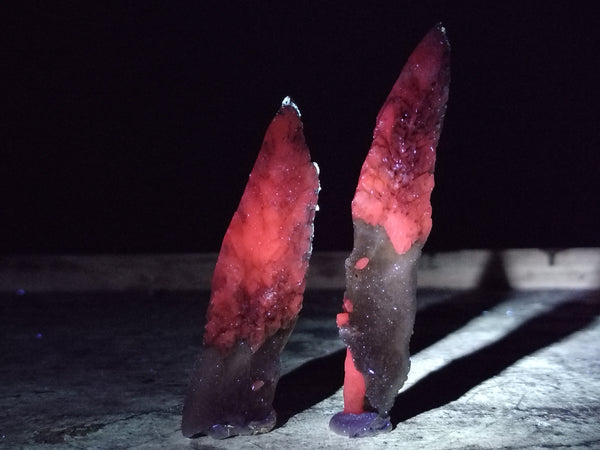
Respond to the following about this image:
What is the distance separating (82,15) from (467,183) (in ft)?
27.3

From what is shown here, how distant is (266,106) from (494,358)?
29.9 ft

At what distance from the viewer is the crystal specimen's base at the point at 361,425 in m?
4.09

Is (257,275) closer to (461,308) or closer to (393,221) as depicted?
(393,221)

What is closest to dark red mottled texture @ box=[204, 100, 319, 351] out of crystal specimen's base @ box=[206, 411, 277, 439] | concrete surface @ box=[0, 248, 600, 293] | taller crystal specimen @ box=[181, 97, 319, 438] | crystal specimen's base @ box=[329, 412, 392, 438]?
taller crystal specimen @ box=[181, 97, 319, 438]

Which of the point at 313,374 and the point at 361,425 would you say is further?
the point at 313,374

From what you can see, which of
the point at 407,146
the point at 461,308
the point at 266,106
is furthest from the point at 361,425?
the point at 266,106

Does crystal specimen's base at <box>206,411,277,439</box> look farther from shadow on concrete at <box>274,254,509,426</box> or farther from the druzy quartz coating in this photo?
the druzy quartz coating

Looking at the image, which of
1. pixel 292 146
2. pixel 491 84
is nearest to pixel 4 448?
pixel 292 146

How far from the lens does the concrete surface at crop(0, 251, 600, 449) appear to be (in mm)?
4215

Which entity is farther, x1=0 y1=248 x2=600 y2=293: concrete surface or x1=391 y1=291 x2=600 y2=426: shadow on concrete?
x1=0 y1=248 x2=600 y2=293: concrete surface

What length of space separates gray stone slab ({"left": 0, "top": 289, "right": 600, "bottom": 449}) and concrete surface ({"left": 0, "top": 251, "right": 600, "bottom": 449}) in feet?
0.05

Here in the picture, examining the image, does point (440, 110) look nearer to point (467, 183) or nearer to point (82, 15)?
point (467, 183)

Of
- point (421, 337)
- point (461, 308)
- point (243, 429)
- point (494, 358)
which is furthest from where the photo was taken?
point (461, 308)

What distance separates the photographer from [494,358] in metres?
6.00
